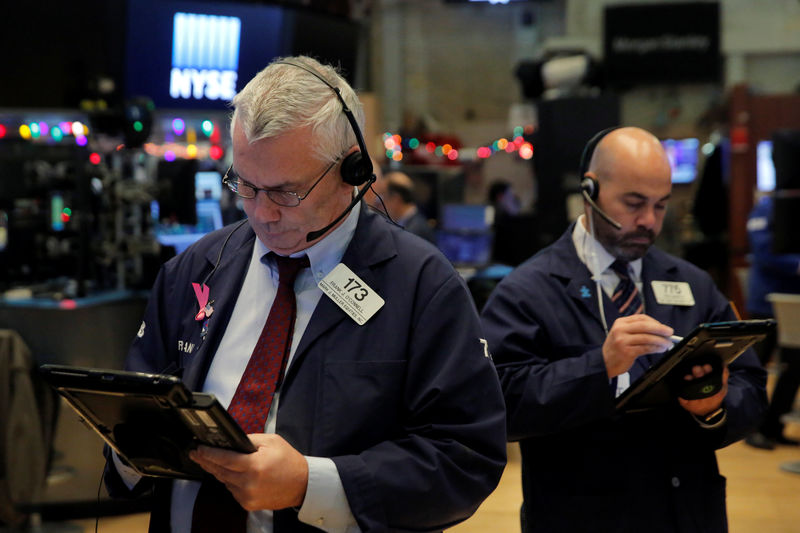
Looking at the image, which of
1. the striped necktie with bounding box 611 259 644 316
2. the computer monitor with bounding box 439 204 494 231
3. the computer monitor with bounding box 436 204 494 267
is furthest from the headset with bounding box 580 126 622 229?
the computer monitor with bounding box 439 204 494 231

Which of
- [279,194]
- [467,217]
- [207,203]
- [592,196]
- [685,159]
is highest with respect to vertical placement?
[685,159]

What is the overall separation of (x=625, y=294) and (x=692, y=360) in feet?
1.25

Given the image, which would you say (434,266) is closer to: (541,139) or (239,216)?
(541,139)

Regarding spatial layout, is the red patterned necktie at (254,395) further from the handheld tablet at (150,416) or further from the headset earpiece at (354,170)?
the headset earpiece at (354,170)

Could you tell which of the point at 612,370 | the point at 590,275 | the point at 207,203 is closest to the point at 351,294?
the point at 612,370

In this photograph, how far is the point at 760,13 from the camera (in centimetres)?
1242

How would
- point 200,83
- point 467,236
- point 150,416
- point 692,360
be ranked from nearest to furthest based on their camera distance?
point 150,416, point 692,360, point 467,236, point 200,83

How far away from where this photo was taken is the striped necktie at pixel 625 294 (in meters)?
2.40

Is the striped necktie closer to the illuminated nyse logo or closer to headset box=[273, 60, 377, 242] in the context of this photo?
headset box=[273, 60, 377, 242]

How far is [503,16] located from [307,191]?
46.2 ft

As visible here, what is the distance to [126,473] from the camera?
1780mm

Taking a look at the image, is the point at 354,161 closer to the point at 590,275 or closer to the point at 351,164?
the point at 351,164

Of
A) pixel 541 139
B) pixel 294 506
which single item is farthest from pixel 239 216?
pixel 294 506

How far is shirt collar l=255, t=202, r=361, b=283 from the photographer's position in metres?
1.73
